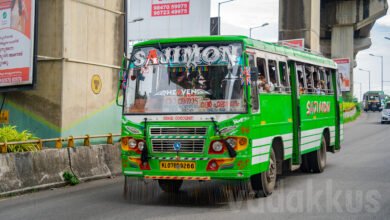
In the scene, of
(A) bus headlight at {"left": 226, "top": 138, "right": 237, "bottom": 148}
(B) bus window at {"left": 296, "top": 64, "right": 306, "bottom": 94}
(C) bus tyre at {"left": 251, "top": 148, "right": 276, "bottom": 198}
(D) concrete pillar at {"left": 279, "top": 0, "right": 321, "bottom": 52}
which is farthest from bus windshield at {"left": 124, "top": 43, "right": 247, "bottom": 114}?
(D) concrete pillar at {"left": 279, "top": 0, "right": 321, "bottom": 52}

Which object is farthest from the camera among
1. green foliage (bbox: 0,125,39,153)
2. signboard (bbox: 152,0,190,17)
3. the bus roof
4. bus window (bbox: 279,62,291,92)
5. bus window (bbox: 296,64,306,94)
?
signboard (bbox: 152,0,190,17)

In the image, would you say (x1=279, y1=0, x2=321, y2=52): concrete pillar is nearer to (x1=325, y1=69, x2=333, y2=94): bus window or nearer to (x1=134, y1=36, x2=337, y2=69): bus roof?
(x1=325, y1=69, x2=333, y2=94): bus window

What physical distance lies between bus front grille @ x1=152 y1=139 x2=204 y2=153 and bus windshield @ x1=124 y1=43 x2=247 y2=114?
0.48 metres

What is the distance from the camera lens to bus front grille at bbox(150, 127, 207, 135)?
33.8 ft

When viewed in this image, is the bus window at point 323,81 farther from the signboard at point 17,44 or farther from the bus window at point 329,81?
the signboard at point 17,44

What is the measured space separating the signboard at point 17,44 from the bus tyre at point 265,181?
6.11m

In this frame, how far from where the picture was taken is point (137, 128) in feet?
35.0

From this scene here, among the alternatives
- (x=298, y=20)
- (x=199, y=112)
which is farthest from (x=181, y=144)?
(x=298, y=20)

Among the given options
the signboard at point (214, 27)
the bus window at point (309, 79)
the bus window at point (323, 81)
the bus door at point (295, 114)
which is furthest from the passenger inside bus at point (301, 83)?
the signboard at point (214, 27)

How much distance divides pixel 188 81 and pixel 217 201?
7.18ft

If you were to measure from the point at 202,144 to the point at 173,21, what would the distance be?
21.4 m

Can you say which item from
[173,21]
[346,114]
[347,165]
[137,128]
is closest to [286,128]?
[137,128]

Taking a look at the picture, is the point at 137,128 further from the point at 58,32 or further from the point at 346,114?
the point at 346,114

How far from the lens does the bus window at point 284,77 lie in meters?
12.6
